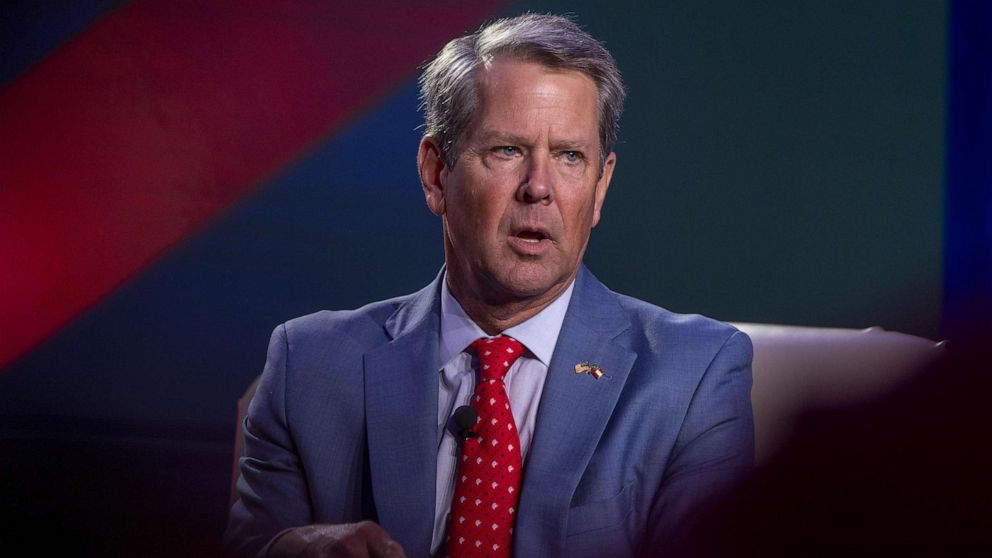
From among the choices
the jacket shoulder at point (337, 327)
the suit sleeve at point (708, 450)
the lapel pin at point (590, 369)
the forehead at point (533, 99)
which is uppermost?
the forehead at point (533, 99)

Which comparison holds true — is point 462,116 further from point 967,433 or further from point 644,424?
point 967,433

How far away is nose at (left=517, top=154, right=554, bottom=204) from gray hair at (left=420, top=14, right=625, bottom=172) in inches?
5.4

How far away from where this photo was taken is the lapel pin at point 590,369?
176cm

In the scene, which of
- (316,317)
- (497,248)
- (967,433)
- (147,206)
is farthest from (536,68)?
(147,206)

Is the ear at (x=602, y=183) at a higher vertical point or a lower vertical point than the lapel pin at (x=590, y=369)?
higher

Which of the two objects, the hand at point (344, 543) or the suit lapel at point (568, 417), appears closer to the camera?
the hand at point (344, 543)

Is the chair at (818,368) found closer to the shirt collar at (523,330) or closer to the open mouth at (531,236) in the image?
the shirt collar at (523,330)

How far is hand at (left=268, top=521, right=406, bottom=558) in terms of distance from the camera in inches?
59.4

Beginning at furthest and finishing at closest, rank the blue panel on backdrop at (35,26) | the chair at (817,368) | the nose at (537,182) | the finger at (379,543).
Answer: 1. the blue panel on backdrop at (35,26)
2. the chair at (817,368)
3. the nose at (537,182)
4. the finger at (379,543)

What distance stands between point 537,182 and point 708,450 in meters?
0.54

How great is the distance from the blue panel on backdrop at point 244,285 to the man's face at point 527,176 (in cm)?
107

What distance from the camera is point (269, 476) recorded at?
5.97ft

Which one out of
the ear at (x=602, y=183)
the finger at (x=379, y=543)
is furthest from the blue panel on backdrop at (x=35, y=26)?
the finger at (x=379, y=543)

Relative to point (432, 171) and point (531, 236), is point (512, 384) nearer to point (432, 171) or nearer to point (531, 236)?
point (531, 236)
